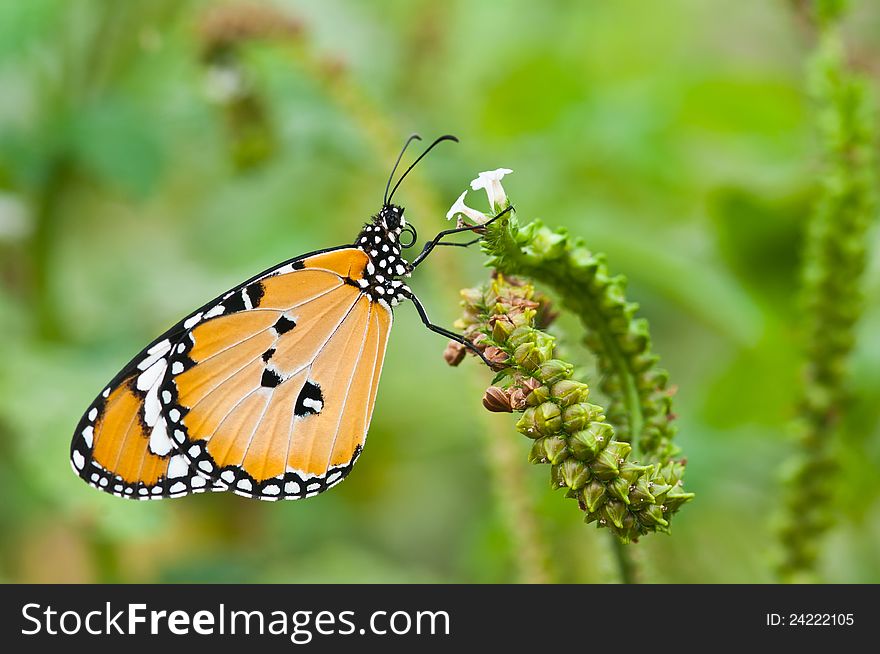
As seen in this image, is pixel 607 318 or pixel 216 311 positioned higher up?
pixel 216 311

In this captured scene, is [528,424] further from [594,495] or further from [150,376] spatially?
[150,376]

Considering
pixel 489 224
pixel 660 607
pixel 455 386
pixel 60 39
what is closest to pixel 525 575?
pixel 660 607

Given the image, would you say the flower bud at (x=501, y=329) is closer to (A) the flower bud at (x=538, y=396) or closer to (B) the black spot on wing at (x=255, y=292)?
(A) the flower bud at (x=538, y=396)

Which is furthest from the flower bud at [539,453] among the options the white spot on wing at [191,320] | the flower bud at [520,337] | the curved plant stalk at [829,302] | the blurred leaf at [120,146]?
the blurred leaf at [120,146]

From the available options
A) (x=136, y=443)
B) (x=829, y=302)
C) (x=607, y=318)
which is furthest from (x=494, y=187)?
(x=136, y=443)

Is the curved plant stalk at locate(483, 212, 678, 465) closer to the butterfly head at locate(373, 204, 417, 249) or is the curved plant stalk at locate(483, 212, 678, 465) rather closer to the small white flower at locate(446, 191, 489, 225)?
the small white flower at locate(446, 191, 489, 225)

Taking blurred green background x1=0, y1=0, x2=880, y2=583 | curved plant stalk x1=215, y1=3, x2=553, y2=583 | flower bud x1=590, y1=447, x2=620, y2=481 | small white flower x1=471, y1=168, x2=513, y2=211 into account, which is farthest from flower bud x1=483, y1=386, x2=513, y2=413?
curved plant stalk x1=215, y1=3, x2=553, y2=583
